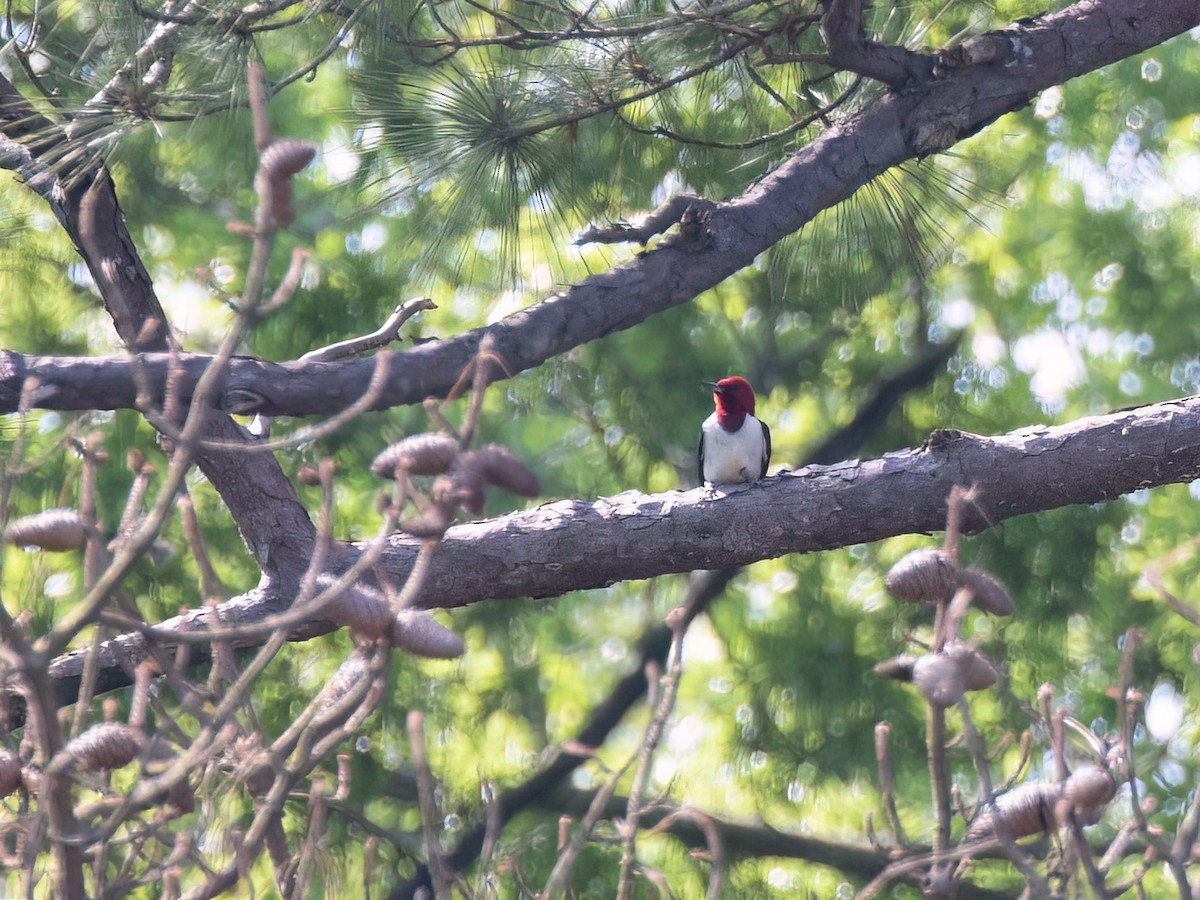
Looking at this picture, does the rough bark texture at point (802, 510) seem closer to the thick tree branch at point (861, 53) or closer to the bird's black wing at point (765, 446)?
the thick tree branch at point (861, 53)

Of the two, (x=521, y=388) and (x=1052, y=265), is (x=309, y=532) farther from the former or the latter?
(x=1052, y=265)

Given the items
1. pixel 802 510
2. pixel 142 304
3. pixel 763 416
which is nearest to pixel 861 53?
pixel 802 510

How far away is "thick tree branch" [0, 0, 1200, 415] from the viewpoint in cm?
226

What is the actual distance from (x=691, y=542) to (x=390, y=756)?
7.32 ft

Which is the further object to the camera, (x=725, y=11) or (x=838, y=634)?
(x=838, y=634)

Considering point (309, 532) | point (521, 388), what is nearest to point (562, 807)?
point (521, 388)

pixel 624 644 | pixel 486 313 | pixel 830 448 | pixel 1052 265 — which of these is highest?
pixel 486 313

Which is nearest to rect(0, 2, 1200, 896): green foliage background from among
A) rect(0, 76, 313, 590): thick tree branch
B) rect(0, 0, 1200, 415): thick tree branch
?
rect(0, 0, 1200, 415): thick tree branch

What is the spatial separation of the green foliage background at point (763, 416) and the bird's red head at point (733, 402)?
14.2 inches

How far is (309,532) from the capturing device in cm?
251

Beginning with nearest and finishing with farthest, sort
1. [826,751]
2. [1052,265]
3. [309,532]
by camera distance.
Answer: [309,532] → [826,751] → [1052,265]

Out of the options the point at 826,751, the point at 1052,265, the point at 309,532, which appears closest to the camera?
the point at 309,532

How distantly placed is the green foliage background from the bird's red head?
362 millimetres

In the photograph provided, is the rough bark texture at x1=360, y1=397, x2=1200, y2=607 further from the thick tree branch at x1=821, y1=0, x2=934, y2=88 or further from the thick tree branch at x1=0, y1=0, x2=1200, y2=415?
the thick tree branch at x1=821, y1=0, x2=934, y2=88
